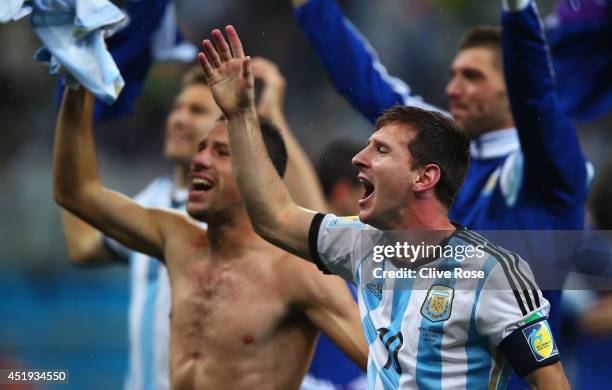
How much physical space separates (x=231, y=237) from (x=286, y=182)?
1014 mm

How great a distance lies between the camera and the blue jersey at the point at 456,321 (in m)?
3.02

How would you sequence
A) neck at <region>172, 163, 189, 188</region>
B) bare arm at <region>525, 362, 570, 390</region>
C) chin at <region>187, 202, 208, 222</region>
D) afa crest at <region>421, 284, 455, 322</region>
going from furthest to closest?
neck at <region>172, 163, 189, 188</region>
chin at <region>187, 202, 208, 222</region>
afa crest at <region>421, 284, 455, 322</region>
bare arm at <region>525, 362, 570, 390</region>

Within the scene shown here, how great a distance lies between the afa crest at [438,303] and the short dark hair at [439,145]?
0.33 meters

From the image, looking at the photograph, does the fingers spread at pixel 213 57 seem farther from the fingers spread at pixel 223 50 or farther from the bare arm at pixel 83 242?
the bare arm at pixel 83 242

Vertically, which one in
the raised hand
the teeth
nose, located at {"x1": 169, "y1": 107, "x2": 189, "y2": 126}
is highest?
the raised hand

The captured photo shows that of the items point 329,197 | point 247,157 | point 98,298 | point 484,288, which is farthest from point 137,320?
point 98,298

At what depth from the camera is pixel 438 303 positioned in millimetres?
3129

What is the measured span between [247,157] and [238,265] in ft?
3.01

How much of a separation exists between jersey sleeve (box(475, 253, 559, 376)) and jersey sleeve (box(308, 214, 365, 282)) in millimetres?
501

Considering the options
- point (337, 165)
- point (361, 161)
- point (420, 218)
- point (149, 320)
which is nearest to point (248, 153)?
point (361, 161)

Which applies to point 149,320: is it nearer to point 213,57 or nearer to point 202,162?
point 202,162

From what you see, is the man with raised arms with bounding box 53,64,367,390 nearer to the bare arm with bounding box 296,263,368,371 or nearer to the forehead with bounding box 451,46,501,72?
the bare arm with bounding box 296,263,368,371

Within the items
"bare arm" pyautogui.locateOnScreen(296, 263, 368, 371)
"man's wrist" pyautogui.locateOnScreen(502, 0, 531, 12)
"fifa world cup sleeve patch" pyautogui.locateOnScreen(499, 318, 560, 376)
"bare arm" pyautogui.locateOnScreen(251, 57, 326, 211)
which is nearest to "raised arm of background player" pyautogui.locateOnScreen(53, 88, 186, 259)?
"bare arm" pyautogui.locateOnScreen(296, 263, 368, 371)

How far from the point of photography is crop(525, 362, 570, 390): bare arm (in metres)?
2.98
